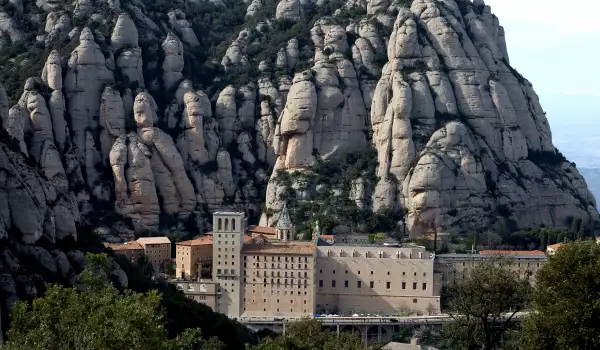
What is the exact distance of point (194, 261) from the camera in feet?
413

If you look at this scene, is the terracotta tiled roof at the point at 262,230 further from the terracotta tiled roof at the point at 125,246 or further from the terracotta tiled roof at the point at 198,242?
the terracotta tiled roof at the point at 125,246

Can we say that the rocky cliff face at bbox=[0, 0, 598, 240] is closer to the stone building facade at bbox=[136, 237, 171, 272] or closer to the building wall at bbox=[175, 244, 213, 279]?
the stone building facade at bbox=[136, 237, 171, 272]

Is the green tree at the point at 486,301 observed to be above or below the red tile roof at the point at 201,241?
below

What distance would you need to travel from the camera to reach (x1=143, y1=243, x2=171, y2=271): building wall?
130 m

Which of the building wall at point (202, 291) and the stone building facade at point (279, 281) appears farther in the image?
the stone building facade at point (279, 281)

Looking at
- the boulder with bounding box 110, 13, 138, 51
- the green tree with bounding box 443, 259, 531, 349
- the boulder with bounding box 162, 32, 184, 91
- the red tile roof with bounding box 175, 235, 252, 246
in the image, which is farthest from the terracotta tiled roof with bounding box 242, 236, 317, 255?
the green tree with bounding box 443, 259, 531, 349

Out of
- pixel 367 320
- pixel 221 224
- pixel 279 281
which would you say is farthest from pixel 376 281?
pixel 221 224

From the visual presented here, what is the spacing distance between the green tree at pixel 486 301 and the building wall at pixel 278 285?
60.3m

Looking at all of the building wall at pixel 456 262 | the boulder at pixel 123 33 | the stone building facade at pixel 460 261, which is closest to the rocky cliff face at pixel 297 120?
the boulder at pixel 123 33

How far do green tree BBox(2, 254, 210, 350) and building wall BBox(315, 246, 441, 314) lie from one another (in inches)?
2602

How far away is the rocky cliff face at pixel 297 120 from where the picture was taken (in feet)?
467

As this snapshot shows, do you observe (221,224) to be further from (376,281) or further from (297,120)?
(297,120)

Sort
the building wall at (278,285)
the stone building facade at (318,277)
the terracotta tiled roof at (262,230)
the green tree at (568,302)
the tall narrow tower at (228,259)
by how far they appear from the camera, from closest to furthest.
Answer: the green tree at (568,302)
the building wall at (278,285)
the stone building facade at (318,277)
the tall narrow tower at (228,259)
the terracotta tiled roof at (262,230)

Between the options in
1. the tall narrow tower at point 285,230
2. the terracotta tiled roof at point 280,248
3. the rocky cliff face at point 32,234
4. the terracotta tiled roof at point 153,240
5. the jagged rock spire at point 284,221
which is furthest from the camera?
the jagged rock spire at point 284,221
